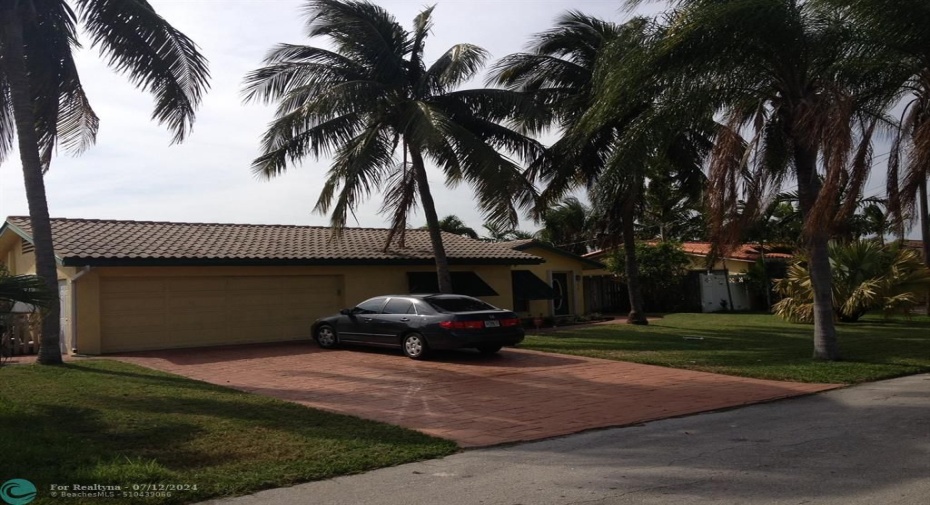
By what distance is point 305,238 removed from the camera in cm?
2316

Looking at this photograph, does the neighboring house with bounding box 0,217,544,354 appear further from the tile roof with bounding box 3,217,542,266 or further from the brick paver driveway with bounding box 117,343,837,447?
the brick paver driveway with bounding box 117,343,837,447

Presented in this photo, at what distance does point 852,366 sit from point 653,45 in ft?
21.7

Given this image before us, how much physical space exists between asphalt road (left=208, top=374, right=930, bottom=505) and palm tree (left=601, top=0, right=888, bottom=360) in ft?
15.2

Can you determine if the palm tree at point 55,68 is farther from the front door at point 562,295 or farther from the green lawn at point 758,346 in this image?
the front door at point 562,295

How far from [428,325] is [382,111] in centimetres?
599

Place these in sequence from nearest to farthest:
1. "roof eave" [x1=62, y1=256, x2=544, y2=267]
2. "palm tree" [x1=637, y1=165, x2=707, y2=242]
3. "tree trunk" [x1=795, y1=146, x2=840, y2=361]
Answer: "tree trunk" [x1=795, y1=146, x2=840, y2=361]
"roof eave" [x1=62, y1=256, x2=544, y2=267]
"palm tree" [x1=637, y1=165, x2=707, y2=242]

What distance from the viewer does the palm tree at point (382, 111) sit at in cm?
1752

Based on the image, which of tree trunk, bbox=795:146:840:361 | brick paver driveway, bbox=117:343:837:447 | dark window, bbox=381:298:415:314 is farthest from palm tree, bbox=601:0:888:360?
dark window, bbox=381:298:415:314

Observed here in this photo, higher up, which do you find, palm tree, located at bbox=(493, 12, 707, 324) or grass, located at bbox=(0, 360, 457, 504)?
palm tree, located at bbox=(493, 12, 707, 324)

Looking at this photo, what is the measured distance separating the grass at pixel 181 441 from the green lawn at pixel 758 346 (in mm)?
7873

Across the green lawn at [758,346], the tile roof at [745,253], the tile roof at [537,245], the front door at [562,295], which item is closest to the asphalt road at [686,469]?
the green lawn at [758,346]

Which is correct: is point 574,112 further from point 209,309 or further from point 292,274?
point 209,309

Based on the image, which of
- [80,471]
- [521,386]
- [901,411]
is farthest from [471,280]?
[80,471]

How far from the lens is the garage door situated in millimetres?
17781
